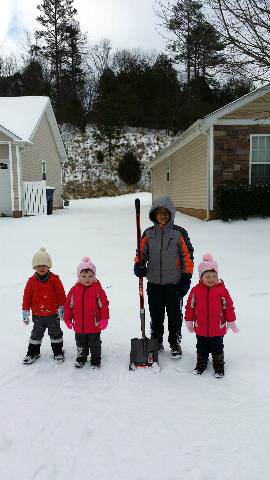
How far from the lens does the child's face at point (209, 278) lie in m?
3.58

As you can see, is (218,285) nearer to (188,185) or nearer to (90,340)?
(90,340)

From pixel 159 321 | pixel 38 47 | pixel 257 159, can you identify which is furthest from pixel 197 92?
pixel 159 321

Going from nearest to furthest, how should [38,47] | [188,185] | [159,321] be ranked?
1. [159,321]
2. [188,185]
3. [38,47]

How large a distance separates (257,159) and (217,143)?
146cm

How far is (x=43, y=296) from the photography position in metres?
3.80

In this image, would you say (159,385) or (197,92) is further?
(197,92)

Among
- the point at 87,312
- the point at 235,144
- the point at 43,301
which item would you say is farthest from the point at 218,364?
the point at 235,144

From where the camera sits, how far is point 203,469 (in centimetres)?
237

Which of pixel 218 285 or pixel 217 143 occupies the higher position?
pixel 217 143

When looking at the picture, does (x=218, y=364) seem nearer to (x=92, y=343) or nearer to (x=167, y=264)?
(x=167, y=264)

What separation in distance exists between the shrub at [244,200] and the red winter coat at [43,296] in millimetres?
9505

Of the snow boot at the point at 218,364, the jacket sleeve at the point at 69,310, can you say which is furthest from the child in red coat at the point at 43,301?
the snow boot at the point at 218,364

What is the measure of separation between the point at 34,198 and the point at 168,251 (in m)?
14.3

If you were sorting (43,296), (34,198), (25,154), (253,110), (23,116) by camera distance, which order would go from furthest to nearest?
(23,116) < (25,154) < (34,198) < (253,110) < (43,296)
